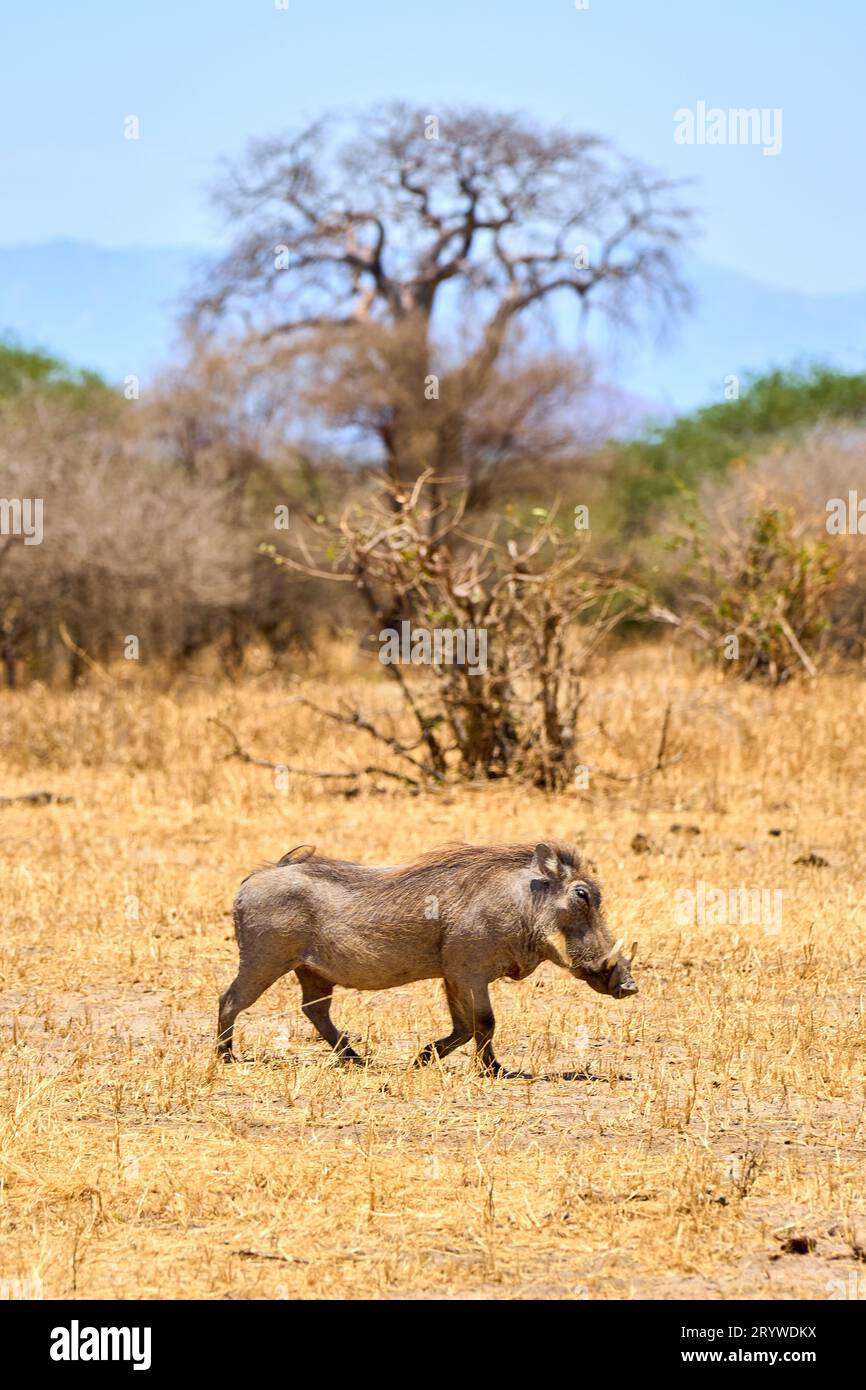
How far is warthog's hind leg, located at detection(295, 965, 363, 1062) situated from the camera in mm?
5641

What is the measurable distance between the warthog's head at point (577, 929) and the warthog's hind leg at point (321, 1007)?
0.76 m

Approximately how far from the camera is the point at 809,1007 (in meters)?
6.31

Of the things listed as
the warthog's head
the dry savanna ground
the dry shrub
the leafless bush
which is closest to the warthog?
the warthog's head

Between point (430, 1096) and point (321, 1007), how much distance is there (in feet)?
2.00

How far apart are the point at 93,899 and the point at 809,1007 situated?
11.3 ft

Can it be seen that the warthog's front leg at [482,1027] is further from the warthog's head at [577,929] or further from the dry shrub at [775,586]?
the dry shrub at [775,586]

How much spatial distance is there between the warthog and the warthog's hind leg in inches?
0.6

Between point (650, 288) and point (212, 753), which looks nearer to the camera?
point (212, 753)

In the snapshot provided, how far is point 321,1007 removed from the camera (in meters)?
5.70

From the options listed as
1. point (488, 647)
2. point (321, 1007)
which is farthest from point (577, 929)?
point (488, 647)

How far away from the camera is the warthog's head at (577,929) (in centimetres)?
529

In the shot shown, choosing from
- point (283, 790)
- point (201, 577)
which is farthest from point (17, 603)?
point (283, 790)
